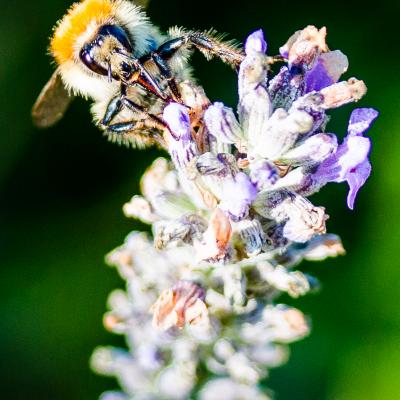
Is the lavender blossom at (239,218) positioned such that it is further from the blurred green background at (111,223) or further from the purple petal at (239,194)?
the blurred green background at (111,223)

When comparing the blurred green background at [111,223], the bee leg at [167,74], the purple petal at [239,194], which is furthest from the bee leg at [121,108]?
the blurred green background at [111,223]

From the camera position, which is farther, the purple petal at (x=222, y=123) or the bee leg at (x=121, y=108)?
the bee leg at (x=121, y=108)

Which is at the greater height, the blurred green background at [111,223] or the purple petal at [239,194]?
the blurred green background at [111,223]

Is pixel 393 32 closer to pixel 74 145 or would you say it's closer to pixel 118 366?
pixel 74 145

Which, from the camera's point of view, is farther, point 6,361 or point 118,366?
point 6,361

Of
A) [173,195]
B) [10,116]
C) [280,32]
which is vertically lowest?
[173,195]

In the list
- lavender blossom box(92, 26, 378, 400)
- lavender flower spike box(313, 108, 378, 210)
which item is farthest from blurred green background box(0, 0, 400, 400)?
lavender flower spike box(313, 108, 378, 210)

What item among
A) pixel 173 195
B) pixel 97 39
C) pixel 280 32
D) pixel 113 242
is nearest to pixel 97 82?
pixel 97 39
